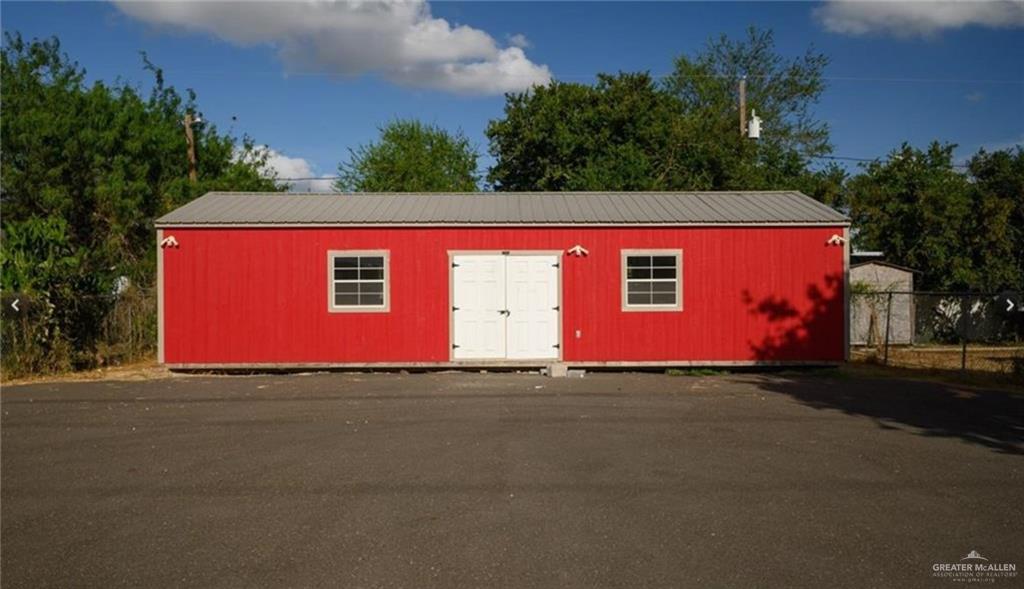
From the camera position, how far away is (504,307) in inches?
630

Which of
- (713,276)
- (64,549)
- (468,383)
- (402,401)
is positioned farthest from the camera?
(713,276)

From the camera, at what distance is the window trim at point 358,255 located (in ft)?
52.3

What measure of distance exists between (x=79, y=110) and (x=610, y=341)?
22.1 meters

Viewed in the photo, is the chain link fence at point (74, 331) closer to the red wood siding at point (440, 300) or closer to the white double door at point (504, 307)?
the red wood siding at point (440, 300)

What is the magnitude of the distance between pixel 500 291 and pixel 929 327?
1601cm

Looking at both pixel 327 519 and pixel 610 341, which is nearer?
pixel 327 519

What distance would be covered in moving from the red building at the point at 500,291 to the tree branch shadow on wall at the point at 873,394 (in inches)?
1.9

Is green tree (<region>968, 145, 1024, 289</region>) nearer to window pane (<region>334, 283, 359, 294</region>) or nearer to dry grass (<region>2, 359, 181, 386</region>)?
window pane (<region>334, 283, 359, 294</region>)

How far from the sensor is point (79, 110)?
2809 centimetres

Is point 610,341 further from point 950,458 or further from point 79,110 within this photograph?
point 79,110

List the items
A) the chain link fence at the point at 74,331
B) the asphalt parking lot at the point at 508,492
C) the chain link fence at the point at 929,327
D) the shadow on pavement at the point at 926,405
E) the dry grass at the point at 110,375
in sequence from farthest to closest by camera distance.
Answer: the chain link fence at the point at 929,327 → the chain link fence at the point at 74,331 → the dry grass at the point at 110,375 → the shadow on pavement at the point at 926,405 → the asphalt parking lot at the point at 508,492

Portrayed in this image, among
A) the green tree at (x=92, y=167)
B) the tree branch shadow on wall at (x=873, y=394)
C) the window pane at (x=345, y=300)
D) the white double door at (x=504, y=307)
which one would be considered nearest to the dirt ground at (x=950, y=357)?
the tree branch shadow on wall at (x=873, y=394)

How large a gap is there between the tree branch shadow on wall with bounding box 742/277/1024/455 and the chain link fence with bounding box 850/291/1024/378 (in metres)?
3.95

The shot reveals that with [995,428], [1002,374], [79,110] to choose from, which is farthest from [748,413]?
[79,110]
